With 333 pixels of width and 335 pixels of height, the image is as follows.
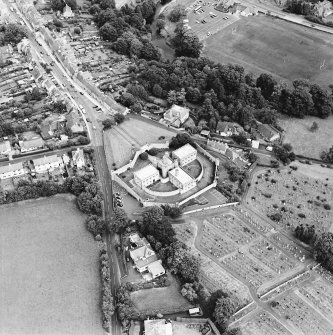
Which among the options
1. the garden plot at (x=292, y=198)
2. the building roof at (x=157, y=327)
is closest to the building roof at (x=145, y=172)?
the garden plot at (x=292, y=198)

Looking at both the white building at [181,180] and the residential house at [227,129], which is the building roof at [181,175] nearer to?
the white building at [181,180]

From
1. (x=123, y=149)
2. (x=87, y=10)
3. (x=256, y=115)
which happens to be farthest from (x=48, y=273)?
(x=87, y=10)

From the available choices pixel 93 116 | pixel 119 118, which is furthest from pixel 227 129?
pixel 93 116

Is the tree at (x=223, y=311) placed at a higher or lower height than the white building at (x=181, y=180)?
lower

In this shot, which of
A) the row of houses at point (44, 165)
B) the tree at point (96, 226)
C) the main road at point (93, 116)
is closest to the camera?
the main road at point (93, 116)

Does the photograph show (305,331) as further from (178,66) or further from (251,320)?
(178,66)
